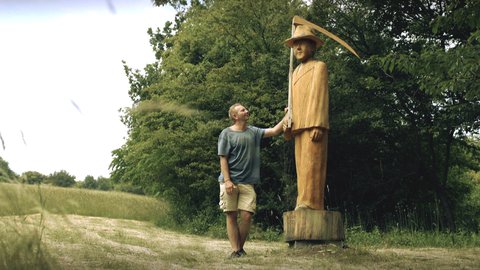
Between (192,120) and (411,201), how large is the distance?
573 centimetres

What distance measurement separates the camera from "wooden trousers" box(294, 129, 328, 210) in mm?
7363

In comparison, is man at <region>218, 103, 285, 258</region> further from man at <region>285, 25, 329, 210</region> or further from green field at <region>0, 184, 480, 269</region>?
man at <region>285, 25, 329, 210</region>

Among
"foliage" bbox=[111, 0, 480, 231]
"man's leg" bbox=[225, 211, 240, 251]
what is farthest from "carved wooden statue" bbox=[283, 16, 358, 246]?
"foliage" bbox=[111, 0, 480, 231]

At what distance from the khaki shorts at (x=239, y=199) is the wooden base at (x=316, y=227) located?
20.7 inches

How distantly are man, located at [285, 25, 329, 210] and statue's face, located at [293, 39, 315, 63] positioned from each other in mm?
93

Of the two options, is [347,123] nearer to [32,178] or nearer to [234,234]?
[234,234]

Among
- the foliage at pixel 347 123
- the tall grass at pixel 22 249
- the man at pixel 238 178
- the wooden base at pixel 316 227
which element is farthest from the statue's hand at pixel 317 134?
the foliage at pixel 347 123

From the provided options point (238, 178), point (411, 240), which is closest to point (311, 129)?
point (238, 178)

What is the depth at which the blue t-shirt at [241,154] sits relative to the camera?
7.21 m

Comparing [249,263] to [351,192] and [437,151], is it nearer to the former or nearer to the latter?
[351,192]

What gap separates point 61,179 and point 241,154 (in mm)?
4395

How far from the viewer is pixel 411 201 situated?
1655 centimetres

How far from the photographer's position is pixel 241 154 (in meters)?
7.22

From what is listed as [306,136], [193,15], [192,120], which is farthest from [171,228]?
[306,136]
